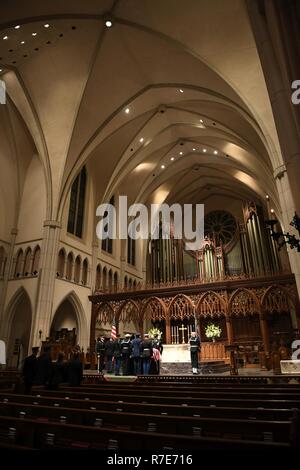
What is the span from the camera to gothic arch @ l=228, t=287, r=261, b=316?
13.1m

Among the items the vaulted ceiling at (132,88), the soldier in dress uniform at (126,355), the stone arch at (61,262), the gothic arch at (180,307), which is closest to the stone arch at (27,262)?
the stone arch at (61,262)

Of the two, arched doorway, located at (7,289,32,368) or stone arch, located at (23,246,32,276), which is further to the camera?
stone arch, located at (23,246,32,276)

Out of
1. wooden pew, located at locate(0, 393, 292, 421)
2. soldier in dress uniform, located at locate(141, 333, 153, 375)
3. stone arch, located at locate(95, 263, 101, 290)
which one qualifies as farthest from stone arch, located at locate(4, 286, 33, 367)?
wooden pew, located at locate(0, 393, 292, 421)

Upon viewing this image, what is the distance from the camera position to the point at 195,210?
2611 centimetres

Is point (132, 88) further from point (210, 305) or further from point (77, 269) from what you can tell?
point (210, 305)

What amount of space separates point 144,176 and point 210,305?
1121 cm

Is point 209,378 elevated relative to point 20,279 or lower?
lower

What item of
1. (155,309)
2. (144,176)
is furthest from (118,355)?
(144,176)

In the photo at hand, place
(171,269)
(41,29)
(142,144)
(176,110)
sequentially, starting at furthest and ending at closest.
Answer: (171,269) < (142,144) < (176,110) < (41,29)

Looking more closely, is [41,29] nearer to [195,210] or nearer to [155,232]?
[155,232]

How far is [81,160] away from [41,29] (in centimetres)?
602

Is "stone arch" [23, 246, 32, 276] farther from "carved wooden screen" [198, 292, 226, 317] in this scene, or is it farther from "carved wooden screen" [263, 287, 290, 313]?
"carved wooden screen" [263, 287, 290, 313]

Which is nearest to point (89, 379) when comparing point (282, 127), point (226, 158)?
point (282, 127)

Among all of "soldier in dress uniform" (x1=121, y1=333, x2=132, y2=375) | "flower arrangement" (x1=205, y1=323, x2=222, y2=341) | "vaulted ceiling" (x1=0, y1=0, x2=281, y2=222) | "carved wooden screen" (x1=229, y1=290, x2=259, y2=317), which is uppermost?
"vaulted ceiling" (x1=0, y1=0, x2=281, y2=222)
